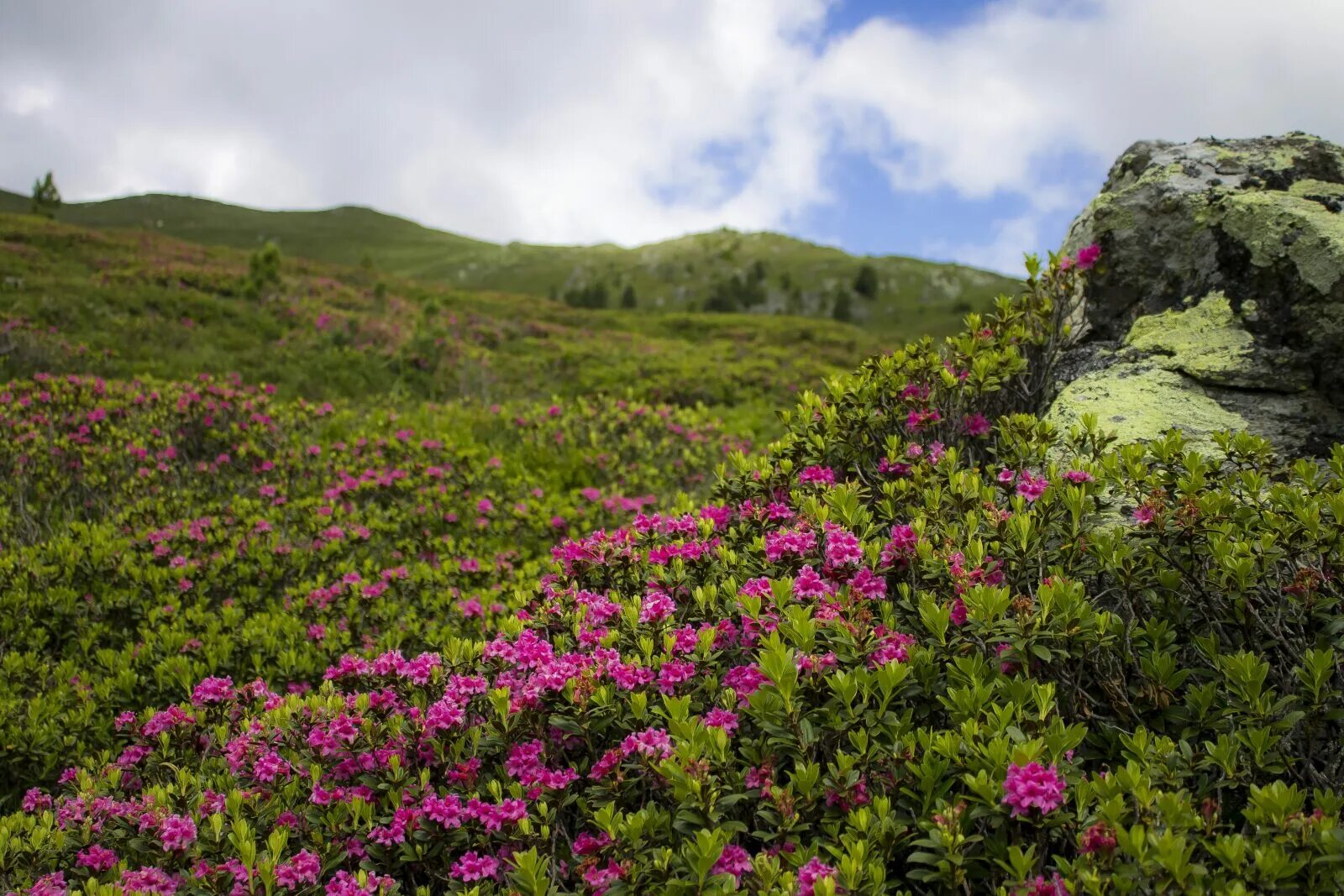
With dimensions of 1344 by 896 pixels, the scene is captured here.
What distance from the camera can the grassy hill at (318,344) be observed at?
14555mm

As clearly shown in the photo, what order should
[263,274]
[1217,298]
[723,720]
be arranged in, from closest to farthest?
[723,720] < [1217,298] < [263,274]

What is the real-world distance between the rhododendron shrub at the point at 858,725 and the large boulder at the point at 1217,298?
25.5 inches

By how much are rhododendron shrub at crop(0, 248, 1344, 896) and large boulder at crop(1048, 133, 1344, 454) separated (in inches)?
25.5

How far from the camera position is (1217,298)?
4395 millimetres

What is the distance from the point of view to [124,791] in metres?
3.79

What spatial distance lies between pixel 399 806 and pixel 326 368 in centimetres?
1485

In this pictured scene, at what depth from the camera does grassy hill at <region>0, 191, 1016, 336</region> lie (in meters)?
117

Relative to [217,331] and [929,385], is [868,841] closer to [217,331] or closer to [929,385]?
[929,385]

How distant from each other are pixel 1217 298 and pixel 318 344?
683 inches

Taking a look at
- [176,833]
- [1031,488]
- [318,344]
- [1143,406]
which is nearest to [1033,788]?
[1031,488]

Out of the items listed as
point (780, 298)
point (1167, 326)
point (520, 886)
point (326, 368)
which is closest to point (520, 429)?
point (326, 368)

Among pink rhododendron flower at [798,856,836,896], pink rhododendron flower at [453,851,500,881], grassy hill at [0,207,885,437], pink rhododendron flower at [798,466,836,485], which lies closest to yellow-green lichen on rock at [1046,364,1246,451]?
pink rhododendron flower at [798,466,836,485]

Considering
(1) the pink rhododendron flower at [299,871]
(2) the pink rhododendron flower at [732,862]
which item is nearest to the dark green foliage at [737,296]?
(1) the pink rhododendron flower at [299,871]

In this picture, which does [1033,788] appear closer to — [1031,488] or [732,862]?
[732,862]
